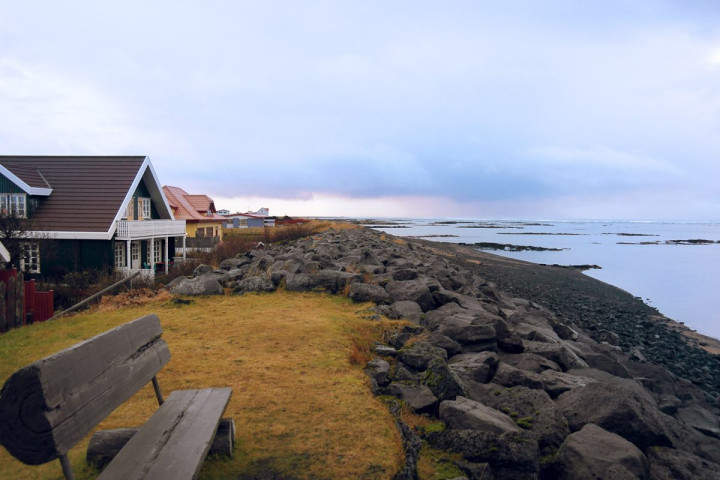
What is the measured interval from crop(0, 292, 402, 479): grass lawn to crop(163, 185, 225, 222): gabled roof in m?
31.2

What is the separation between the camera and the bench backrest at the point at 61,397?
93.0 inches

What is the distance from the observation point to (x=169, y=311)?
364 inches

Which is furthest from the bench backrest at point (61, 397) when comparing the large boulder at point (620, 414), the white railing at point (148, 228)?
the white railing at point (148, 228)

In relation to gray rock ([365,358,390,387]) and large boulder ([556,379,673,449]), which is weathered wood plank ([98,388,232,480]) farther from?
large boulder ([556,379,673,449])

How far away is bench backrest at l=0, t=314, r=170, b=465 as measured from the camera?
2.36m

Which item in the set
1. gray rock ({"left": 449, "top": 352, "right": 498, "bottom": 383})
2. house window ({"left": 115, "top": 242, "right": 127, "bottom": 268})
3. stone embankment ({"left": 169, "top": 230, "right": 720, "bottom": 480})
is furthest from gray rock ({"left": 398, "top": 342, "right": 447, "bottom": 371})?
house window ({"left": 115, "top": 242, "right": 127, "bottom": 268})

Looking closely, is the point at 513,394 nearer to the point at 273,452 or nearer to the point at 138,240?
the point at 273,452

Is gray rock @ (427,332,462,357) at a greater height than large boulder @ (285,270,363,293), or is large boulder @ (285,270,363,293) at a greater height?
large boulder @ (285,270,363,293)

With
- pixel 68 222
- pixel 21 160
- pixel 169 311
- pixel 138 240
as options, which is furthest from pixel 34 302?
pixel 21 160

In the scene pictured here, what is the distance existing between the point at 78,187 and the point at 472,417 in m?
25.6

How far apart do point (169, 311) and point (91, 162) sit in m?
20.2

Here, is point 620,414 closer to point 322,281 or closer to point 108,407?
point 108,407

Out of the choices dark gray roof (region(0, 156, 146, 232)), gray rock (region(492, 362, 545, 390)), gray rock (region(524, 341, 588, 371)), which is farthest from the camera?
dark gray roof (region(0, 156, 146, 232))

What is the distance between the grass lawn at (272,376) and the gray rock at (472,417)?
55cm
